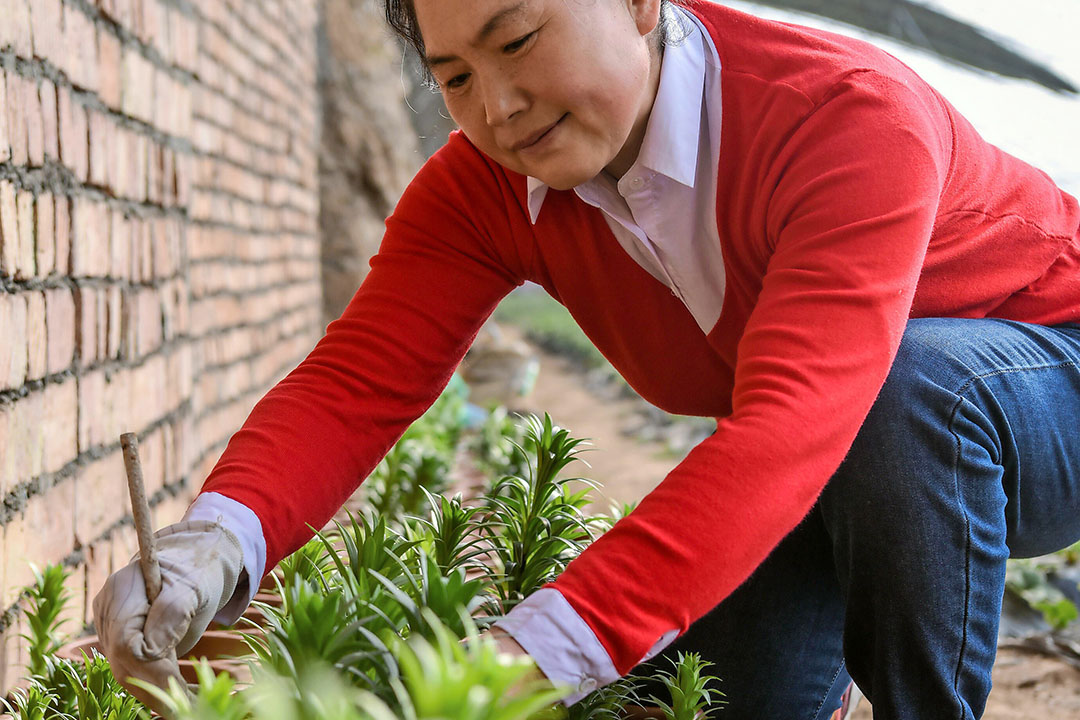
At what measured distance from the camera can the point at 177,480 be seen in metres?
2.34

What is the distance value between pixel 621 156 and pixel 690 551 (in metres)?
0.74

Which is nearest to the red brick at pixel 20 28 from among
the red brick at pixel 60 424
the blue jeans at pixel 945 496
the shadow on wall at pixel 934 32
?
the red brick at pixel 60 424

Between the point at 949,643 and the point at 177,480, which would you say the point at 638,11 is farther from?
the point at 177,480

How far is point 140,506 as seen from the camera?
2.97 ft

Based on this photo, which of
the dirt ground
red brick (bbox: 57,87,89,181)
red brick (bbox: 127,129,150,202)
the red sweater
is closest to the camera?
the red sweater

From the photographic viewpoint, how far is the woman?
3.47 ft

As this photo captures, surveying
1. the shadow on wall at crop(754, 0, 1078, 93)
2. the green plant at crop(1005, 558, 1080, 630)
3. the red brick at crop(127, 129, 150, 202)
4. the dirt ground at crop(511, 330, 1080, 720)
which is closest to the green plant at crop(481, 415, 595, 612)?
the dirt ground at crop(511, 330, 1080, 720)

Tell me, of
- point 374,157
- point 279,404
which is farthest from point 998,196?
point 374,157

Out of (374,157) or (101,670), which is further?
(374,157)

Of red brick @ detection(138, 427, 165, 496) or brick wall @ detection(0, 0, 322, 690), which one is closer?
brick wall @ detection(0, 0, 322, 690)

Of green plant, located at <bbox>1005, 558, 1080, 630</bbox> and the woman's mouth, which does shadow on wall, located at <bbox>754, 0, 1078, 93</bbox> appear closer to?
green plant, located at <bbox>1005, 558, 1080, 630</bbox>

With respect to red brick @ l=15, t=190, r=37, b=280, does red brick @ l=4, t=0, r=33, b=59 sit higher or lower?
higher

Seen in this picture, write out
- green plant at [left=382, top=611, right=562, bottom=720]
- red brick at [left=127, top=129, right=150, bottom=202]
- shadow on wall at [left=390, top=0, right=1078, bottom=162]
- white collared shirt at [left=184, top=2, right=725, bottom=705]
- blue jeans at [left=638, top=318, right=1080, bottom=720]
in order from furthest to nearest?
shadow on wall at [left=390, top=0, right=1078, bottom=162] < red brick at [left=127, top=129, right=150, bottom=202] < white collared shirt at [left=184, top=2, right=725, bottom=705] < blue jeans at [left=638, top=318, right=1080, bottom=720] < green plant at [left=382, top=611, right=562, bottom=720]

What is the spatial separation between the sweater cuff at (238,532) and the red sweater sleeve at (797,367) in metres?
0.46
